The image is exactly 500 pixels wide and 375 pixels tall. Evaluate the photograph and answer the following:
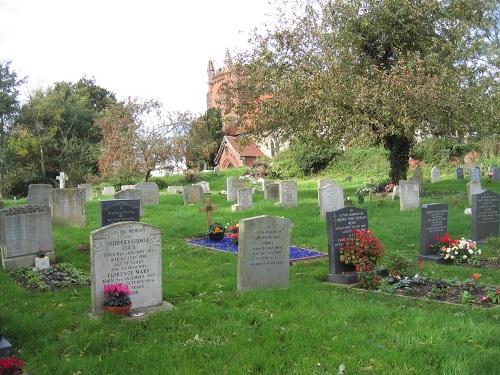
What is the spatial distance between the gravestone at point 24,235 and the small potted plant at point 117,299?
4634 millimetres

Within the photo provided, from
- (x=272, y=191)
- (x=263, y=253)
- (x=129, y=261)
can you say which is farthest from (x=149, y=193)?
(x=129, y=261)

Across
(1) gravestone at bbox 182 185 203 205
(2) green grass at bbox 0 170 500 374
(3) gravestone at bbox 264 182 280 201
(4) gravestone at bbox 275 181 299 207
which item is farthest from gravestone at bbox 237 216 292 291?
(1) gravestone at bbox 182 185 203 205

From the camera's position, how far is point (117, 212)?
12102mm

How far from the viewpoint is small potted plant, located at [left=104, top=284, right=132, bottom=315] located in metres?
7.07

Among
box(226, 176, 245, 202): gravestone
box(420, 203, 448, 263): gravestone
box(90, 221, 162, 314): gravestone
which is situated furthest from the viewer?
box(226, 176, 245, 202): gravestone

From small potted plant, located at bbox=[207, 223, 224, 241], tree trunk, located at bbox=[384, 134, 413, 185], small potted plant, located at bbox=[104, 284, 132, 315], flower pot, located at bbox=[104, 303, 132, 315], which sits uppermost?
tree trunk, located at bbox=[384, 134, 413, 185]

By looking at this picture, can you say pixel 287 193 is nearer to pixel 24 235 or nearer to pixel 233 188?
pixel 233 188

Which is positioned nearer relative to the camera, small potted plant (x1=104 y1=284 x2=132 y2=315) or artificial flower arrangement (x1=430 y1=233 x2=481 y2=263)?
small potted plant (x1=104 y1=284 x2=132 y2=315)

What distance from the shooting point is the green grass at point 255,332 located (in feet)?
17.3

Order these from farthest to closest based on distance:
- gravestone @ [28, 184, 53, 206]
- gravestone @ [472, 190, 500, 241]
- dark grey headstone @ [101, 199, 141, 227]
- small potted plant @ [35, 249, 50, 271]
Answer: gravestone @ [28, 184, 53, 206] → gravestone @ [472, 190, 500, 241] → dark grey headstone @ [101, 199, 141, 227] → small potted plant @ [35, 249, 50, 271]

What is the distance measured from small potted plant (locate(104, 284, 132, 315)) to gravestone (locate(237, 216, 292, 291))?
78.5 inches

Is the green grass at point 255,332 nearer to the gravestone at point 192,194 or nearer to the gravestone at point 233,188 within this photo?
the gravestone at point 192,194

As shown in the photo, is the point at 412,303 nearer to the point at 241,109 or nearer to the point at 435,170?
the point at 241,109

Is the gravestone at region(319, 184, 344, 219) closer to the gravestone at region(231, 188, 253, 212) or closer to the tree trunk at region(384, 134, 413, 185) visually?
the gravestone at region(231, 188, 253, 212)
